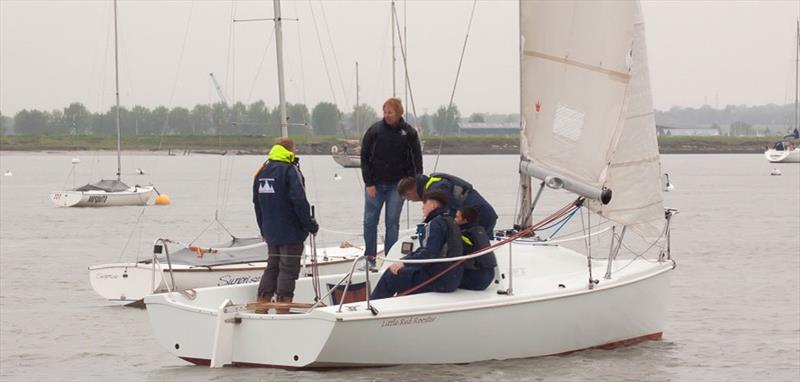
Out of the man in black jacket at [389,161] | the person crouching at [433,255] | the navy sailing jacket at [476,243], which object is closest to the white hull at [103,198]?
the man in black jacket at [389,161]

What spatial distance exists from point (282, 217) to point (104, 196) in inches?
1443

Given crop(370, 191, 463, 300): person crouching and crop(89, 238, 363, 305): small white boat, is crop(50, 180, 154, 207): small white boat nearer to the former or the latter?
crop(89, 238, 363, 305): small white boat

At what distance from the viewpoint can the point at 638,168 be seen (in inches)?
571

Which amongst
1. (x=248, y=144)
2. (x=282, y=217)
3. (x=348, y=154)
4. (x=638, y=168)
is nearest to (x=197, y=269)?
(x=282, y=217)

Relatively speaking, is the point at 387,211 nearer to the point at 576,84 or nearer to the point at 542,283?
the point at 542,283

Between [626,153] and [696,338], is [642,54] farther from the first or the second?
[696,338]

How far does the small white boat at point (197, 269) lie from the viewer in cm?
1823

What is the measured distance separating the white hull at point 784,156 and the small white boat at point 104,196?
79858 mm

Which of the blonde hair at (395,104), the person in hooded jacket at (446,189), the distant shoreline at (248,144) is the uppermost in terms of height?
the blonde hair at (395,104)

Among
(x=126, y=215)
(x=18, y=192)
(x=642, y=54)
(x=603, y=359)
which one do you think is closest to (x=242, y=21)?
(x=642, y=54)

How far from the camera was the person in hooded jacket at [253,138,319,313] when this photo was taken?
1267 cm

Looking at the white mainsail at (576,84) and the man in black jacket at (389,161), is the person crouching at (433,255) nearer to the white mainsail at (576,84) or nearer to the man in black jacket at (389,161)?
the man in black jacket at (389,161)

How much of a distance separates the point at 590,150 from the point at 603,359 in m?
2.18

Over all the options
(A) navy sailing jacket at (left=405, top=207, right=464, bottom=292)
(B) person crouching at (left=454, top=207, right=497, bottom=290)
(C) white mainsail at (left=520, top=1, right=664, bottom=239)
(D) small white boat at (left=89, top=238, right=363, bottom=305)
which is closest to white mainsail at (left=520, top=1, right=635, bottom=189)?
(C) white mainsail at (left=520, top=1, right=664, bottom=239)
